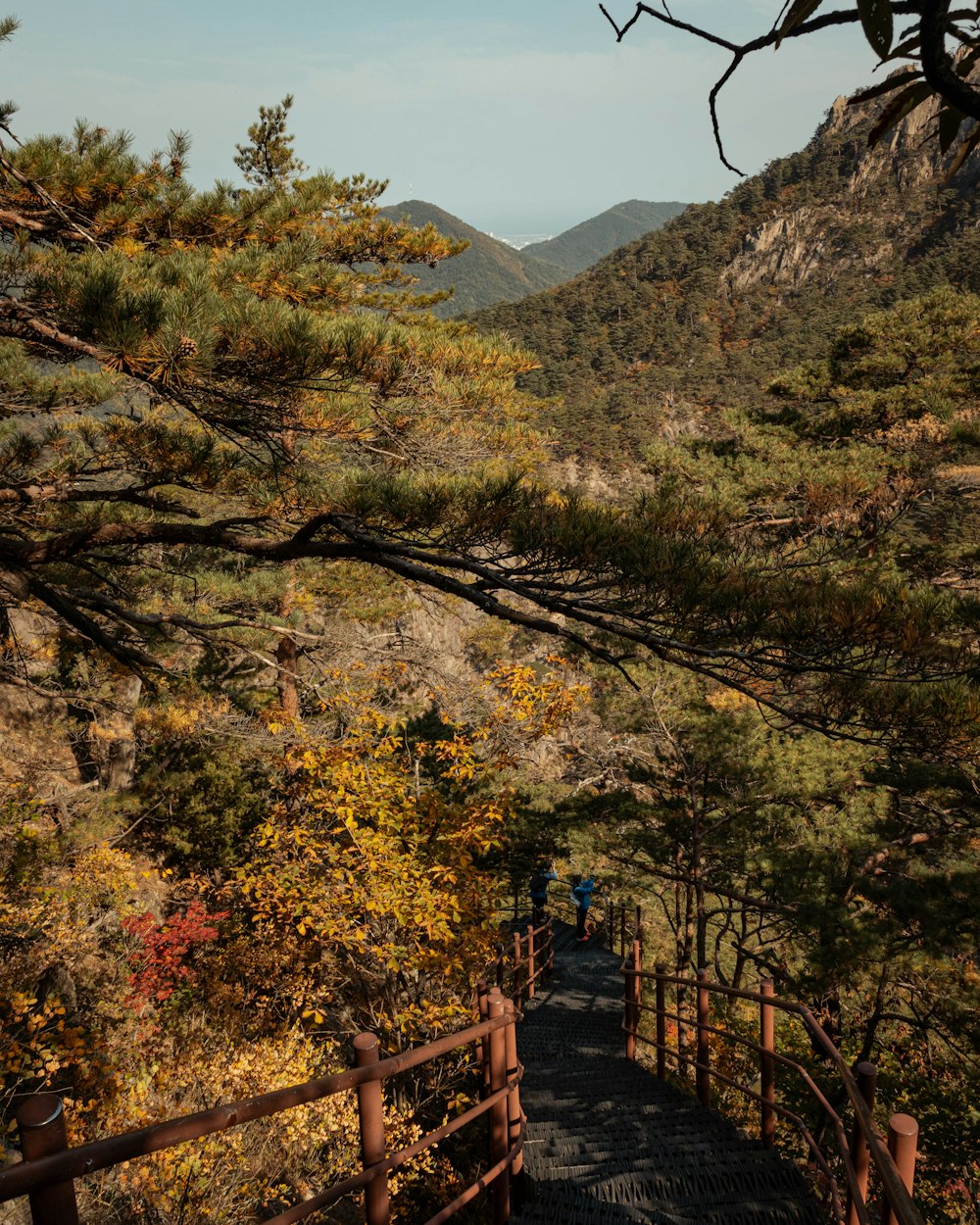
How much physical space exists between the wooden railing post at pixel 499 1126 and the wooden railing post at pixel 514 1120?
49 mm

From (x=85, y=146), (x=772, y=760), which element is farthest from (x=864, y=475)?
(x=85, y=146)

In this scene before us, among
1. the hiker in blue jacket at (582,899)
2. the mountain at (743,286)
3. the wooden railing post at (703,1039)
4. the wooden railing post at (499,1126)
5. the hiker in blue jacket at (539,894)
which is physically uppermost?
the mountain at (743,286)

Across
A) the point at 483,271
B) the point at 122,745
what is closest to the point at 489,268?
the point at 483,271

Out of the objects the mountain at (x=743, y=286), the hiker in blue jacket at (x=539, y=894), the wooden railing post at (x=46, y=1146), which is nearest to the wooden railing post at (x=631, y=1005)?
the hiker in blue jacket at (x=539, y=894)

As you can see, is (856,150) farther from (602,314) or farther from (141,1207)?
(141,1207)

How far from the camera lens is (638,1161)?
3.21m

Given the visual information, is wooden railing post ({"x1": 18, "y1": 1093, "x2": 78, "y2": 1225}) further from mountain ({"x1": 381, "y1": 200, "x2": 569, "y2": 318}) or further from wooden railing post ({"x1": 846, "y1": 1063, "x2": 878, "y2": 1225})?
mountain ({"x1": 381, "y1": 200, "x2": 569, "y2": 318})

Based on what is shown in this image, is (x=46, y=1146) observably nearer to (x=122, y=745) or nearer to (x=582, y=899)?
(x=582, y=899)

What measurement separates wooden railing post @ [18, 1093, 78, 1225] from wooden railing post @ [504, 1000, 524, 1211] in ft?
5.78

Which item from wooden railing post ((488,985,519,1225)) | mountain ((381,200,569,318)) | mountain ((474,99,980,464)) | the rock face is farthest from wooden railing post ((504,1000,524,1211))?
mountain ((381,200,569,318))

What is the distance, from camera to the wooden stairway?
2816 millimetres

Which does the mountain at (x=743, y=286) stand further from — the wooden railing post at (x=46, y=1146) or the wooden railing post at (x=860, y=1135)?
the wooden railing post at (x=46, y=1146)

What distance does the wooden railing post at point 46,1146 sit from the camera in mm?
1113

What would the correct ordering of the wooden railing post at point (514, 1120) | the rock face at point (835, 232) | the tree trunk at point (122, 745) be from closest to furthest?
1. the wooden railing post at point (514, 1120)
2. the tree trunk at point (122, 745)
3. the rock face at point (835, 232)
